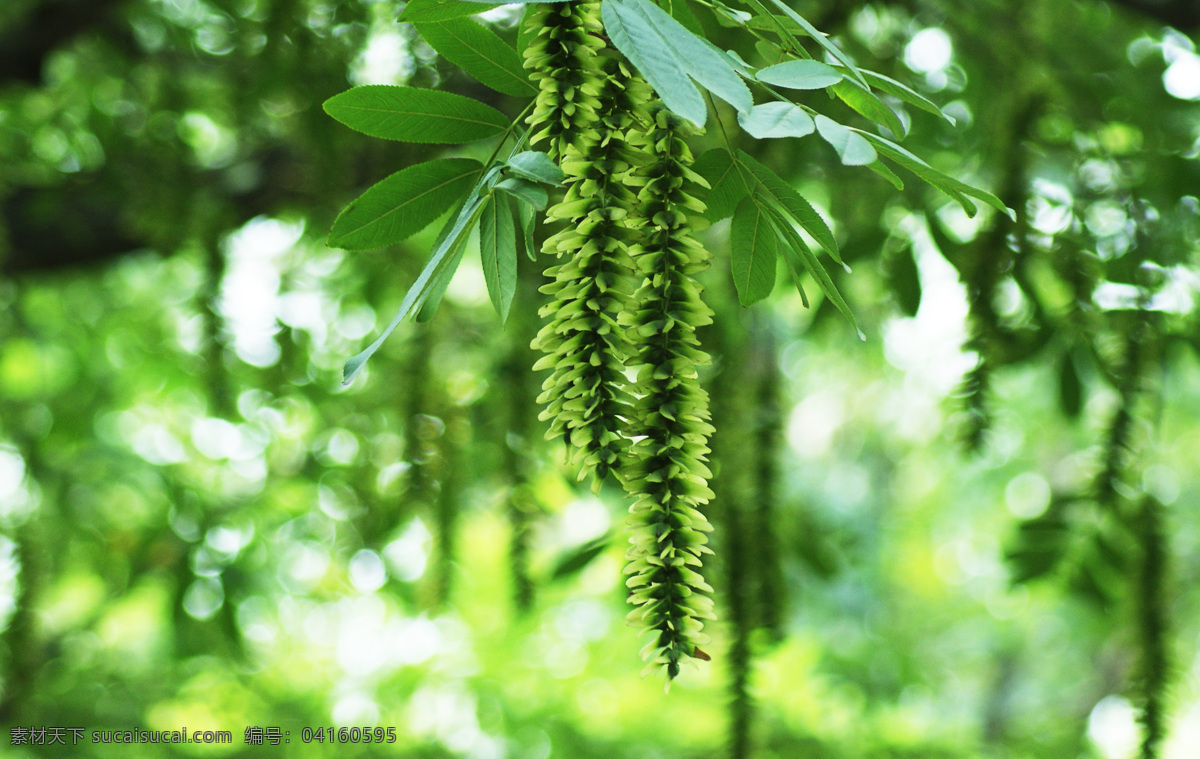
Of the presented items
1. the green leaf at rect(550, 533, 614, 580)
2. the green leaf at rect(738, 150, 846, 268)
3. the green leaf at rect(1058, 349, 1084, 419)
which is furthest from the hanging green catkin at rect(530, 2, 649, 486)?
the green leaf at rect(1058, 349, 1084, 419)

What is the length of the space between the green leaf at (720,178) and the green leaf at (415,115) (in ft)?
0.53

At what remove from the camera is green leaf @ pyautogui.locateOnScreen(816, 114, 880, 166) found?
0.51m

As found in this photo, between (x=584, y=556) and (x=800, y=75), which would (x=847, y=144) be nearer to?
(x=800, y=75)

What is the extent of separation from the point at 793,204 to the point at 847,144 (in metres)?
0.09

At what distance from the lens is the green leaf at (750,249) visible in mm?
671

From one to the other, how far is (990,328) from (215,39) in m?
2.14

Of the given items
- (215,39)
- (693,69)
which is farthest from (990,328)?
(215,39)

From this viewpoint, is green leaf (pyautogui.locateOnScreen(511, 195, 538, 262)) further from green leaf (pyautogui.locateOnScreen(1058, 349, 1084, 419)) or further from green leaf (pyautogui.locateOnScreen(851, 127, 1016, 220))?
green leaf (pyautogui.locateOnScreen(1058, 349, 1084, 419))

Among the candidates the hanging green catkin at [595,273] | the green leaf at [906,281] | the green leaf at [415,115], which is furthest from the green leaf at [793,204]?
the green leaf at [906,281]

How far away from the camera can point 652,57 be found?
476mm

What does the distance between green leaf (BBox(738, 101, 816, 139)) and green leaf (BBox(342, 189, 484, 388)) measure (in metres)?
0.18

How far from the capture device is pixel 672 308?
582 mm

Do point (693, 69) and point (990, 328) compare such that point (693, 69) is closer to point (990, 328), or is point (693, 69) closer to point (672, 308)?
point (672, 308)

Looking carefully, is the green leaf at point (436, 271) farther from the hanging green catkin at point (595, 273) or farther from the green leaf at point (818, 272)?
the green leaf at point (818, 272)
